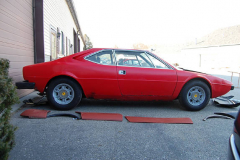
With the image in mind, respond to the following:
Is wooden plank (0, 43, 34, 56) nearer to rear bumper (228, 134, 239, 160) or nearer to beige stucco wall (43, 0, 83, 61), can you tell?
beige stucco wall (43, 0, 83, 61)

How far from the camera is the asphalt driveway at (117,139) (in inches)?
113

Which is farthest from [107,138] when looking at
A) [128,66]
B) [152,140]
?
[128,66]

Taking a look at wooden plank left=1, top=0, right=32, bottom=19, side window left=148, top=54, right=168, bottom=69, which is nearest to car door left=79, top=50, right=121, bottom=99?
side window left=148, top=54, right=168, bottom=69

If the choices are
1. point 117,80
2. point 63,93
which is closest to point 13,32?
point 63,93

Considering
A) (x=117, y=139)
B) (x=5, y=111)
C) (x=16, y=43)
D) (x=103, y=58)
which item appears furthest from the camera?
(x=16, y=43)

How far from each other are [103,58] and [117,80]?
670 mm

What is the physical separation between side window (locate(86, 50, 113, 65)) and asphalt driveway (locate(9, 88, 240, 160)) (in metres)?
1.33

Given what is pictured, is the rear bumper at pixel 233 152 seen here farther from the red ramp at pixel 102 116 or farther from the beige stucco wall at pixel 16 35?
the beige stucco wall at pixel 16 35

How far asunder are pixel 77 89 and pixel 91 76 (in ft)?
1.42

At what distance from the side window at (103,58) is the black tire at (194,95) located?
1900mm

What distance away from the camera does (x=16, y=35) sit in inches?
229

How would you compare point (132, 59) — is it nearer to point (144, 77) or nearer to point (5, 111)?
point (144, 77)

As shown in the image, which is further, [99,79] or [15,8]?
[15,8]

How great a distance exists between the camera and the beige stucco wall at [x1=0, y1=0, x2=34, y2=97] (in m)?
5.06
